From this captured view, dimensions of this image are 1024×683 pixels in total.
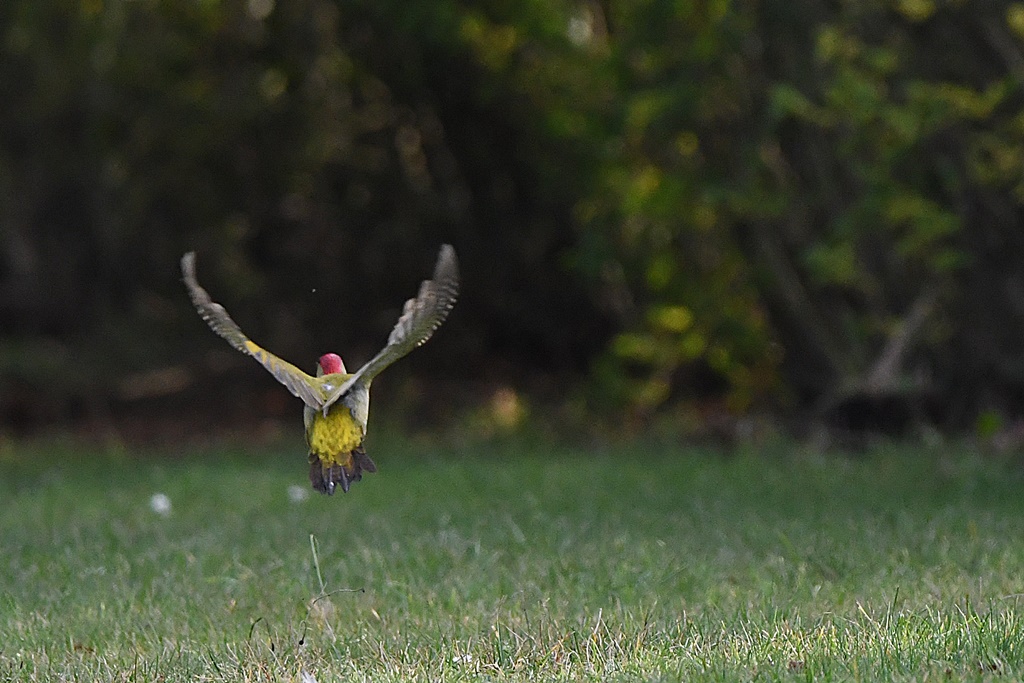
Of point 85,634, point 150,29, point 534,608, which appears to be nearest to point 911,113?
point 534,608

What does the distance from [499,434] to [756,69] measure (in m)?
4.08

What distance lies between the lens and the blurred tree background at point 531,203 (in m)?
11.2

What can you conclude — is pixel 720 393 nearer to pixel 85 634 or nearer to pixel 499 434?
pixel 499 434

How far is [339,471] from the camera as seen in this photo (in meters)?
4.30

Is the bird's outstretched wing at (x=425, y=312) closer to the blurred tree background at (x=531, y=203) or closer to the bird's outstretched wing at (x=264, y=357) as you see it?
the bird's outstretched wing at (x=264, y=357)

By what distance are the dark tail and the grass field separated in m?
0.57

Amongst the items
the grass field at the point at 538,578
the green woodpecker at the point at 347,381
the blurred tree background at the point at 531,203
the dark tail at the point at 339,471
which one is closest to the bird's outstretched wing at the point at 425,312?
the green woodpecker at the point at 347,381

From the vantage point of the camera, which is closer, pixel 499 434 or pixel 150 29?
pixel 499 434

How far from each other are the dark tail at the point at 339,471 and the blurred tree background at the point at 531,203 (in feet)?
22.6

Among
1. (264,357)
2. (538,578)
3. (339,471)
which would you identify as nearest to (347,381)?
(264,357)

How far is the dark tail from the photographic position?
14.0ft

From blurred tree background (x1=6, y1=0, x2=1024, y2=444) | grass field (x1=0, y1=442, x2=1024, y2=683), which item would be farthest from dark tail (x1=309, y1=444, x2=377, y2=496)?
blurred tree background (x1=6, y1=0, x2=1024, y2=444)

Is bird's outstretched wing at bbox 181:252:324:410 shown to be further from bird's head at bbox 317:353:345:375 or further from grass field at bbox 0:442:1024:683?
grass field at bbox 0:442:1024:683

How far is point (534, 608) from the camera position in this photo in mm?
5188
